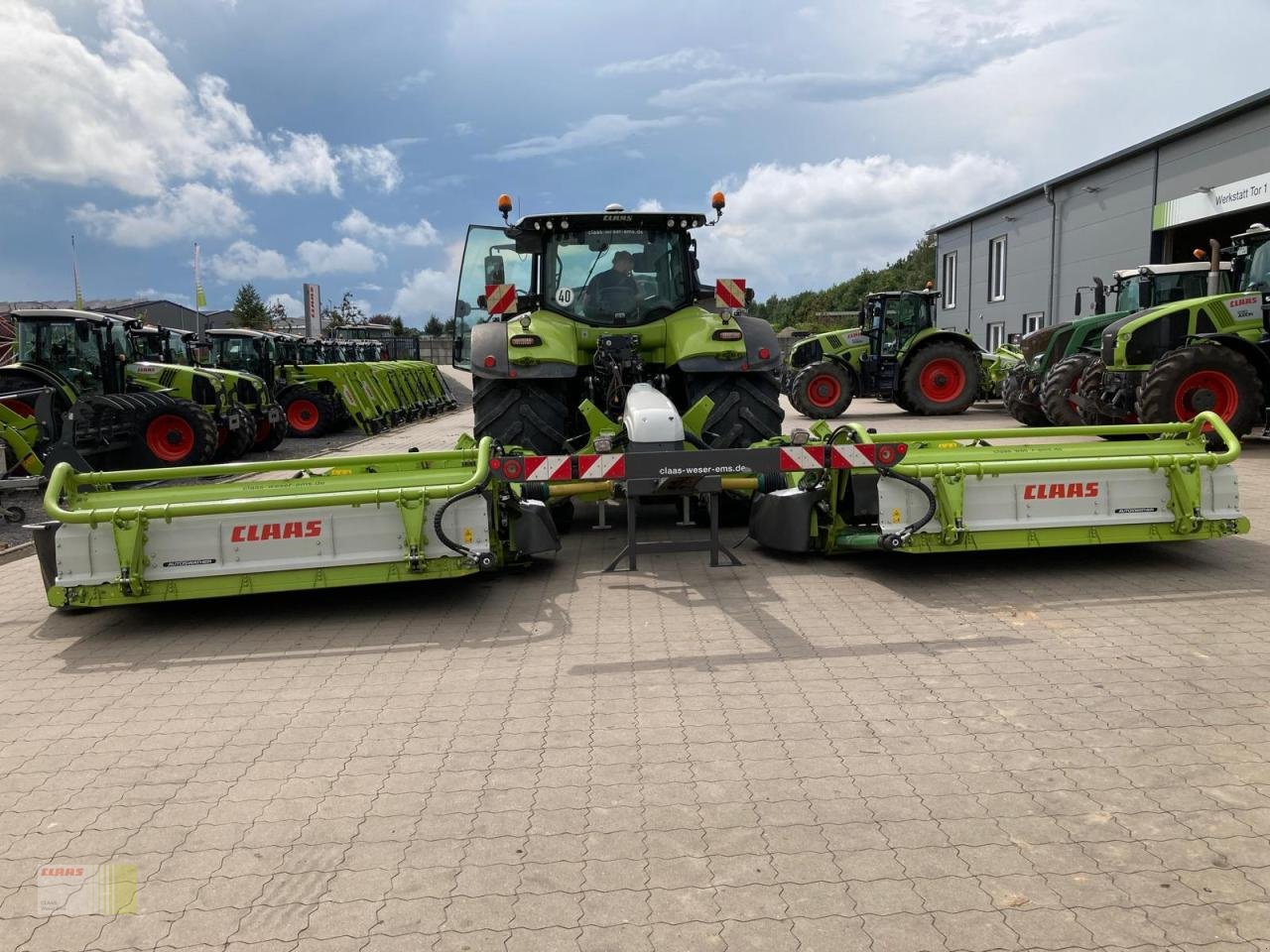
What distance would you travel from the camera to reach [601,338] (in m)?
7.33

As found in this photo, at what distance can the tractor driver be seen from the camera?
769cm

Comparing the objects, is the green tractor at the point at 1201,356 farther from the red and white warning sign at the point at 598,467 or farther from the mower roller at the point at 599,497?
the red and white warning sign at the point at 598,467

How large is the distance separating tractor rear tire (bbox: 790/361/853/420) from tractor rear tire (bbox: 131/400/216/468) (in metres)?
10.4

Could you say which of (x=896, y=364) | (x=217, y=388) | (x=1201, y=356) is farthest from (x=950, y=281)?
(x=217, y=388)

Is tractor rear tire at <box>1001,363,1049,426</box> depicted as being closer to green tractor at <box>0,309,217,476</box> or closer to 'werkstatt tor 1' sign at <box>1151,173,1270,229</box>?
'werkstatt tor 1' sign at <box>1151,173,1270,229</box>

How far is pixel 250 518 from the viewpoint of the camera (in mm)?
5047

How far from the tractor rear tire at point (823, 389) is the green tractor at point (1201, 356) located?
6017mm

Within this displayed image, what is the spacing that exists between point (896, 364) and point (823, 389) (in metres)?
1.45

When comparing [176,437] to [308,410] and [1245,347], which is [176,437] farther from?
[1245,347]

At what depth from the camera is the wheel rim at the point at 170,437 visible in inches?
503

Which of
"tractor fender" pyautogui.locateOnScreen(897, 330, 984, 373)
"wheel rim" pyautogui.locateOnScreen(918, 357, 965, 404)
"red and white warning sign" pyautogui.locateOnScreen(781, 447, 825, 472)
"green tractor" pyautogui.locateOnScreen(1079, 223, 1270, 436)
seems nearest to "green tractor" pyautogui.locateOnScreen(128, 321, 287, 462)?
"red and white warning sign" pyautogui.locateOnScreen(781, 447, 825, 472)

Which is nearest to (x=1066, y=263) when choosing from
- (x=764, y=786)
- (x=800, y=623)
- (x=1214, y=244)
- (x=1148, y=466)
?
(x=1214, y=244)

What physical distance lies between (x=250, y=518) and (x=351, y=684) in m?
1.38

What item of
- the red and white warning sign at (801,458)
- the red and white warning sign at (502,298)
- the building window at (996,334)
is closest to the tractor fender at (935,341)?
the red and white warning sign at (502,298)
